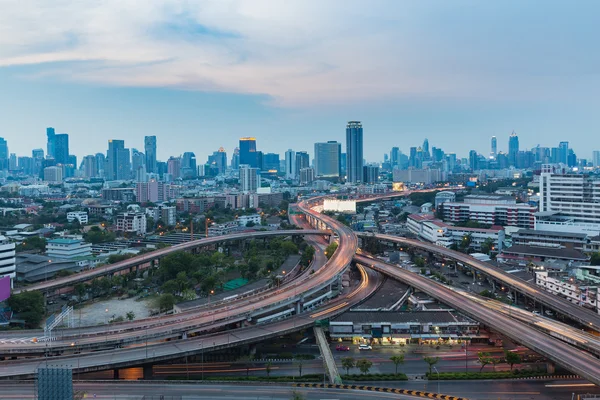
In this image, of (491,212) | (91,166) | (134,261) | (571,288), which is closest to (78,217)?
(134,261)

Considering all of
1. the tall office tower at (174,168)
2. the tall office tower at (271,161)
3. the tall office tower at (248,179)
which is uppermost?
the tall office tower at (271,161)

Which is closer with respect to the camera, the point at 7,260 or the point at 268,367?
the point at 268,367

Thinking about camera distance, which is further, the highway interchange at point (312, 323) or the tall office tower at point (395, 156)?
the tall office tower at point (395, 156)

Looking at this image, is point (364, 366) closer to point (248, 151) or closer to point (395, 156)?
point (248, 151)

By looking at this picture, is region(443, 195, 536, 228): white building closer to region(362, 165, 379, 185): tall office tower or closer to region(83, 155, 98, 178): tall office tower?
region(362, 165, 379, 185): tall office tower

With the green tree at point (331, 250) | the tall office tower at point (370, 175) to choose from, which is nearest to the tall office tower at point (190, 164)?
the tall office tower at point (370, 175)

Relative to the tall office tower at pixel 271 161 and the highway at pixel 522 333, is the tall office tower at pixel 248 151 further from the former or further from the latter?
the highway at pixel 522 333

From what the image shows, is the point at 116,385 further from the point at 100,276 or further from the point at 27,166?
the point at 27,166
